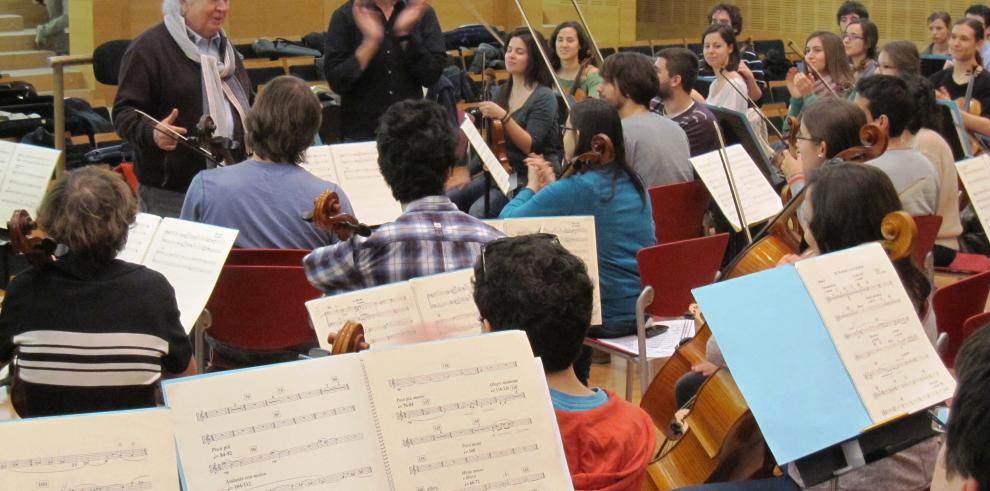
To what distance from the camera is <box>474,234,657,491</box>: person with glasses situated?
187 centimetres

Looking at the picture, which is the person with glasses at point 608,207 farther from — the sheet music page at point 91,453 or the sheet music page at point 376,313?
the sheet music page at point 91,453

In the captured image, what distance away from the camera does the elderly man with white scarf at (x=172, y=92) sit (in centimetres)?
392

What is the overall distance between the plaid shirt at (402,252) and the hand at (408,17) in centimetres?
238

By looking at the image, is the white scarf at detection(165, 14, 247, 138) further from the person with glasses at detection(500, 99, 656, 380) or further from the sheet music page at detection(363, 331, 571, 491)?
the sheet music page at detection(363, 331, 571, 491)

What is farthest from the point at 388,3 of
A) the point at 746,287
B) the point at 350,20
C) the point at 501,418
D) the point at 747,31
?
the point at 747,31

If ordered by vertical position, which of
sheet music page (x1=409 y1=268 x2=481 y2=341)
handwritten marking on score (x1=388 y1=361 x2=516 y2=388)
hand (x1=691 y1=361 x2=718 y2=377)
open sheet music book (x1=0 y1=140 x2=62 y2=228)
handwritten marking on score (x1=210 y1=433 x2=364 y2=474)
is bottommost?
hand (x1=691 y1=361 x2=718 y2=377)

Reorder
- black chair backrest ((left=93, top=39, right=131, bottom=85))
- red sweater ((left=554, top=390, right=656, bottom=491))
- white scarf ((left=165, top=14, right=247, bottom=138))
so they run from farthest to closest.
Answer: black chair backrest ((left=93, top=39, right=131, bottom=85))
white scarf ((left=165, top=14, right=247, bottom=138))
red sweater ((left=554, top=390, right=656, bottom=491))

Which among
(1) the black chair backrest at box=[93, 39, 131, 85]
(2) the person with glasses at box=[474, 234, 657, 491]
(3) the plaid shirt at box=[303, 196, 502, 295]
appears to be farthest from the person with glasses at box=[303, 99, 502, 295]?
(1) the black chair backrest at box=[93, 39, 131, 85]

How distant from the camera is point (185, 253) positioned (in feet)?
9.41

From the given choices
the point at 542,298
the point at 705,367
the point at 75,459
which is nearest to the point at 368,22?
the point at 705,367

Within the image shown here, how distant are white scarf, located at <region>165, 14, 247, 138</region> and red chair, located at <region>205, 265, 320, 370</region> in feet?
3.55

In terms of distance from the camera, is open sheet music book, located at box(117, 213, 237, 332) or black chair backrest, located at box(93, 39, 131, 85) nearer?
open sheet music book, located at box(117, 213, 237, 332)

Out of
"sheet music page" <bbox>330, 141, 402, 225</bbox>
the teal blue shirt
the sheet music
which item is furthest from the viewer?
"sheet music page" <bbox>330, 141, 402, 225</bbox>

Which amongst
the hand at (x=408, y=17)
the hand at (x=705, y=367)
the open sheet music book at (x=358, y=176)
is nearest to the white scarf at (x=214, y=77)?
the open sheet music book at (x=358, y=176)
